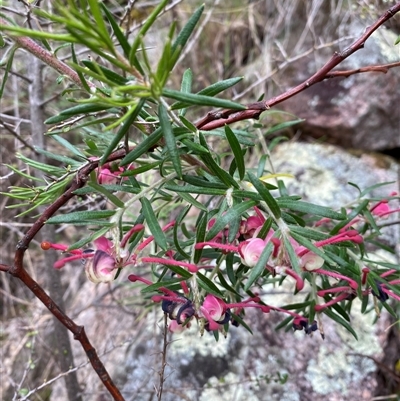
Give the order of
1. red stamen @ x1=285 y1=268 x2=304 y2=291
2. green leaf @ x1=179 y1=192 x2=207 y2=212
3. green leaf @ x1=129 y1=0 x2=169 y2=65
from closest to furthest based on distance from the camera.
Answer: green leaf @ x1=129 y1=0 x2=169 y2=65
red stamen @ x1=285 y1=268 x2=304 y2=291
green leaf @ x1=179 y1=192 x2=207 y2=212

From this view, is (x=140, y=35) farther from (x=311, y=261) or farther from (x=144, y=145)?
(x=311, y=261)

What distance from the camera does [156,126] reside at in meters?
0.56

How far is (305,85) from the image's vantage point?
56 cm

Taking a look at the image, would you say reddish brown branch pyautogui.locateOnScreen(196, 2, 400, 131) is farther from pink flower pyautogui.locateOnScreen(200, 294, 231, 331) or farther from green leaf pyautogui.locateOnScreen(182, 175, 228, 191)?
pink flower pyautogui.locateOnScreen(200, 294, 231, 331)

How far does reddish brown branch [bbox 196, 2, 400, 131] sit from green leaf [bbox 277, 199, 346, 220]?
0.13 meters

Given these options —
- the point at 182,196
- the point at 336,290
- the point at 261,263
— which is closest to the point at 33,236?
the point at 182,196

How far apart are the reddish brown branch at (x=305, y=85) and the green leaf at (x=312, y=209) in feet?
0.43

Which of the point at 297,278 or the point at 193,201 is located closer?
the point at 297,278

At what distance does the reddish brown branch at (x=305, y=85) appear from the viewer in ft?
1.80

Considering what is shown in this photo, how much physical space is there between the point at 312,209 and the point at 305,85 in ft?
0.53

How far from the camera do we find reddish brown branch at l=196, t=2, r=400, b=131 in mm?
548

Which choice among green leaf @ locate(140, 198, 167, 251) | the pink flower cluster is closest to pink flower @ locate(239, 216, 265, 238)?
the pink flower cluster

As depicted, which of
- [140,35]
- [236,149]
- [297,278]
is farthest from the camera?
[236,149]

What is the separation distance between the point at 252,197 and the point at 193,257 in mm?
107
